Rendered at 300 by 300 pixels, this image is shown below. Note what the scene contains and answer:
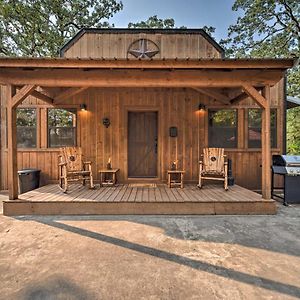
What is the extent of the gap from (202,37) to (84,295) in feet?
20.8

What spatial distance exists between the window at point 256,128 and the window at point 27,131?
5.67m

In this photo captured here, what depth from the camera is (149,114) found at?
5.64m

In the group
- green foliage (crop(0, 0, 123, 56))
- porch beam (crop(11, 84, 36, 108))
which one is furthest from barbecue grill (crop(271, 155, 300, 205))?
green foliage (crop(0, 0, 123, 56))

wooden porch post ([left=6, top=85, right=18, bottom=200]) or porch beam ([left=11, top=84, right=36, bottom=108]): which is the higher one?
porch beam ([left=11, top=84, right=36, bottom=108])

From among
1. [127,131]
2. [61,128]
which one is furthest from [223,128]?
[61,128]

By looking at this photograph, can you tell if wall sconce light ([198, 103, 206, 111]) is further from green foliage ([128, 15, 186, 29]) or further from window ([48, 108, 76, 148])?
green foliage ([128, 15, 186, 29])

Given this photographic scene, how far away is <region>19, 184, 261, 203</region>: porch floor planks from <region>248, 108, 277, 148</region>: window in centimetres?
148

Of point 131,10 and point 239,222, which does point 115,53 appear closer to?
point 239,222

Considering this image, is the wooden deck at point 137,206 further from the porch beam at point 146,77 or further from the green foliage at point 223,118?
the green foliage at point 223,118

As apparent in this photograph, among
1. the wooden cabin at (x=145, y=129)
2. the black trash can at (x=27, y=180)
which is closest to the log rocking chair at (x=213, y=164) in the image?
the wooden cabin at (x=145, y=129)

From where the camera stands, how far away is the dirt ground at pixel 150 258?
1.80 metres

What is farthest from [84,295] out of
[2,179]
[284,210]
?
[2,179]

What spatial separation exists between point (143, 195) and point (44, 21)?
12.7 metres

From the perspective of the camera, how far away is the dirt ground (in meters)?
1.80
